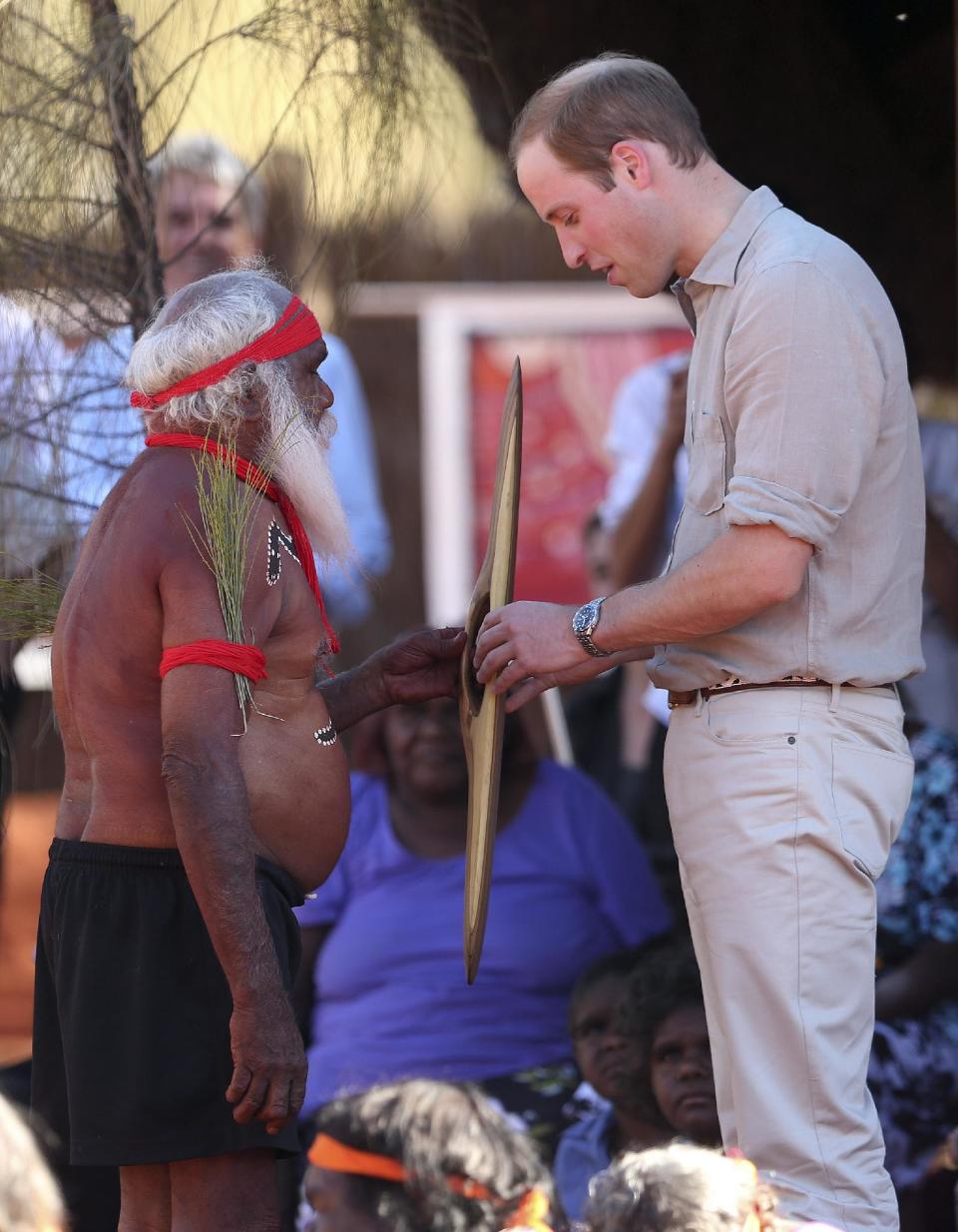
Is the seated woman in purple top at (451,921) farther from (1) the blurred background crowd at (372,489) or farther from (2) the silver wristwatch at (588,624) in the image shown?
(2) the silver wristwatch at (588,624)

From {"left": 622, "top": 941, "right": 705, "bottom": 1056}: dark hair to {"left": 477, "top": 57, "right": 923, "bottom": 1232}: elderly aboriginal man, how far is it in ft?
3.15

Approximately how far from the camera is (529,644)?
260cm

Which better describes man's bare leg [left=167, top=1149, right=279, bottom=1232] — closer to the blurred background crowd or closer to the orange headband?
the blurred background crowd

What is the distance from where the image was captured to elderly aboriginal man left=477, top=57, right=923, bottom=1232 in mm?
2393

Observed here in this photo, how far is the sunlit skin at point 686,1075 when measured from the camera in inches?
134

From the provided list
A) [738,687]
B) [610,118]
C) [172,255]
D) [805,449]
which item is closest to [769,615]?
[738,687]

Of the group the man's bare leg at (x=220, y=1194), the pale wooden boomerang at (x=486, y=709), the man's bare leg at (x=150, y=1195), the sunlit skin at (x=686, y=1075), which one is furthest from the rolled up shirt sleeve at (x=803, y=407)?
the sunlit skin at (x=686, y=1075)

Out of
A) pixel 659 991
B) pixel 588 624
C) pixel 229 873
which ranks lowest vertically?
pixel 659 991

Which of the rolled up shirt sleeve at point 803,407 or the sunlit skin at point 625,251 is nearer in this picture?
the rolled up shirt sleeve at point 803,407

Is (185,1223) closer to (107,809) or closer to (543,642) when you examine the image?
(107,809)

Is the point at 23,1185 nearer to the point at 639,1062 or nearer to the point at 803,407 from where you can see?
the point at 639,1062

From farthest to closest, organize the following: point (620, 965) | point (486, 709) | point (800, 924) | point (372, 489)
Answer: point (372, 489) → point (620, 965) → point (486, 709) → point (800, 924)

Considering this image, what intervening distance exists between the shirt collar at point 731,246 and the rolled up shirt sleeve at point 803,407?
113 mm

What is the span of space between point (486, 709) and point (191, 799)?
0.61m
